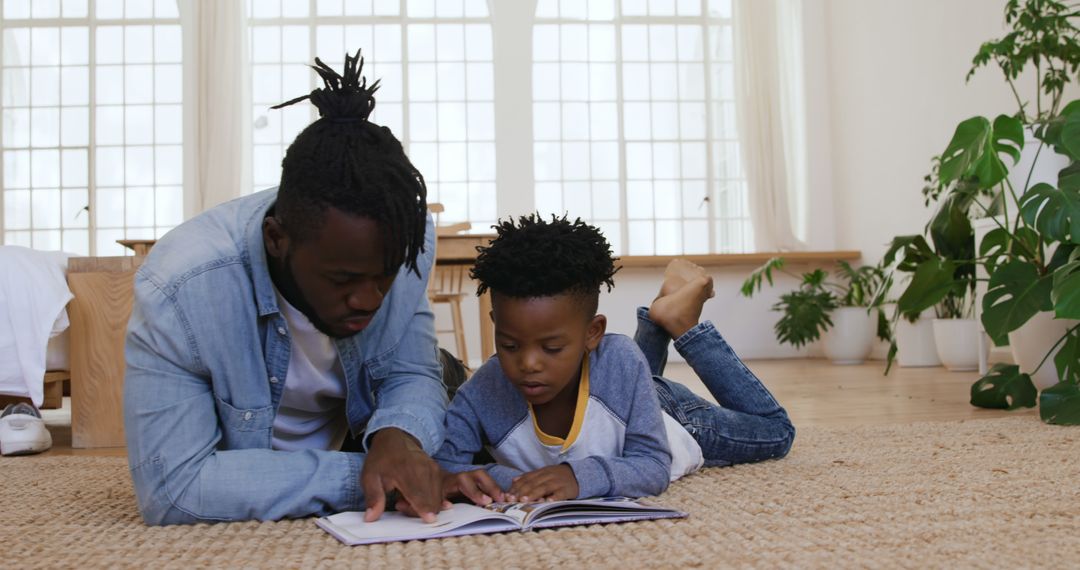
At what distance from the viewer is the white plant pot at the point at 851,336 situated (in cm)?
530

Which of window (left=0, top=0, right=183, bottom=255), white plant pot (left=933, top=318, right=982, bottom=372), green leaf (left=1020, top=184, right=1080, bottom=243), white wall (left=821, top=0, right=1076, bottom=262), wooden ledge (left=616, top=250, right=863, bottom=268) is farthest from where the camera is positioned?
window (left=0, top=0, right=183, bottom=255)

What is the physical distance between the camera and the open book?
1.08 metres

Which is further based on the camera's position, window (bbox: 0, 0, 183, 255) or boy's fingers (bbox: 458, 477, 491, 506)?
window (bbox: 0, 0, 183, 255)

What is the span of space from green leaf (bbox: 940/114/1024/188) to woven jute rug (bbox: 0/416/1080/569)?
87 centimetres

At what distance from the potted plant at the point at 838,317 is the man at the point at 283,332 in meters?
4.34

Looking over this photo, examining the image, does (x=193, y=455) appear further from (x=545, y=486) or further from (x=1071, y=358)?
(x=1071, y=358)

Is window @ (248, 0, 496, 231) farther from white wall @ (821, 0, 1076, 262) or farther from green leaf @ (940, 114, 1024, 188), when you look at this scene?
green leaf @ (940, 114, 1024, 188)

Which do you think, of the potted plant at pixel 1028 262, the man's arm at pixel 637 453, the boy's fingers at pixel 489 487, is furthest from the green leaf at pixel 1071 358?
the boy's fingers at pixel 489 487

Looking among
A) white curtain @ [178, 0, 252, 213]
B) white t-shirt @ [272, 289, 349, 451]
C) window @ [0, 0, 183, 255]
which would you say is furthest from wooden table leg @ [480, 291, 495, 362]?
window @ [0, 0, 183, 255]

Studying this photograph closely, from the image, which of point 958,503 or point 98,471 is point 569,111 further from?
point 958,503

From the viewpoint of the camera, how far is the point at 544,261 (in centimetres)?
133

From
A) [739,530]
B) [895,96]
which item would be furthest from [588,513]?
[895,96]

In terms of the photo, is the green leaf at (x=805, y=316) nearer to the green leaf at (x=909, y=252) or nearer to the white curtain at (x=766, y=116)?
the white curtain at (x=766, y=116)

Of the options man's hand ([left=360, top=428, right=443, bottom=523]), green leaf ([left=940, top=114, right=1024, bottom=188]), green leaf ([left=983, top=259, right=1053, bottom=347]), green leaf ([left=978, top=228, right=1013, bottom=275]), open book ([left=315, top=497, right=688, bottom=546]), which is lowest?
open book ([left=315, top=497, right=688, bottom=546])
